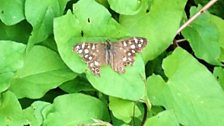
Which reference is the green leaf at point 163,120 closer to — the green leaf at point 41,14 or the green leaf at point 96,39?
the green leaf at point 96,39

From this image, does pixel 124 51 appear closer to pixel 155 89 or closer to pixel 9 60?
pixel 155 89

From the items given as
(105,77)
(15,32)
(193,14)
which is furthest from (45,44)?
(193,14)

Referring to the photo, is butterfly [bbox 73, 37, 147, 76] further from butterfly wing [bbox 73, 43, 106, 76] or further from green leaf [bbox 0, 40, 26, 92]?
green leaf [bbox 0, 40, 26, 92]

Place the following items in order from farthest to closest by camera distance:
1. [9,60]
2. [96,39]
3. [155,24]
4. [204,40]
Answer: [204,40] < [155,24] < [96,39] < [9,60]

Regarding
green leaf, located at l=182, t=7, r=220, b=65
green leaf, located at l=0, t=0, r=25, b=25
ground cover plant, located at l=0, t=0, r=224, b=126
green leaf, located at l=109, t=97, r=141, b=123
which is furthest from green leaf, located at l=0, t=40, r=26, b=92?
green leaf, located at l=182, t=7, r=220, b=65

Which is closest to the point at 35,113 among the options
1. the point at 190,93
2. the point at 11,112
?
the point at 11,112

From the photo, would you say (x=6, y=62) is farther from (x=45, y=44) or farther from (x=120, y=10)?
(x=120, y=10)

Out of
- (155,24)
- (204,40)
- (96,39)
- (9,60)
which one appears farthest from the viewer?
(204,40)
